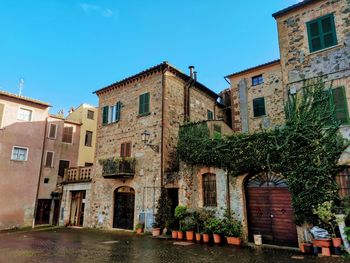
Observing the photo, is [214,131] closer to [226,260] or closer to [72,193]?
[226,260]

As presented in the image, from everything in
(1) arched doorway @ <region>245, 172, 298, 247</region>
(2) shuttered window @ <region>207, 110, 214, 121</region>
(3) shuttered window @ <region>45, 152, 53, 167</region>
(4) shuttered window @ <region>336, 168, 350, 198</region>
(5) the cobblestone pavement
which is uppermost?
(2) shuttered window @ <region>207, 110, 214, 121</region>

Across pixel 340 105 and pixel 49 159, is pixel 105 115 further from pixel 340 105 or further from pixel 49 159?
pixel 340 105

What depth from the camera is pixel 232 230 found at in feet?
36.7

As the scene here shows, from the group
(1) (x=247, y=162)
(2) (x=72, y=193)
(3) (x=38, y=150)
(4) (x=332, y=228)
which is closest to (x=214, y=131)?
(1) (x=247, y=162)

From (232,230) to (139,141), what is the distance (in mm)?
7747

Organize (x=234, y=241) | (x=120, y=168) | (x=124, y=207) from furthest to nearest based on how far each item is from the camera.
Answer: (x=124, y=207), (x=120, y=168), (x=234, y=241)

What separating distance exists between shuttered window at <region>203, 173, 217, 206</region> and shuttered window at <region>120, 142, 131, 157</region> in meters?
5.66

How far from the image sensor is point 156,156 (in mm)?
14922

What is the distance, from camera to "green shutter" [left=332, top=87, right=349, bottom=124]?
1016 cm

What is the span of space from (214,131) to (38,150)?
15178mm

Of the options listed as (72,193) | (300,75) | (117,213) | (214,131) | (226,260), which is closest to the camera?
(226,260)

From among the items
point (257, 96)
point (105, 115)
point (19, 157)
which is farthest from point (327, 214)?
point (19, 157)

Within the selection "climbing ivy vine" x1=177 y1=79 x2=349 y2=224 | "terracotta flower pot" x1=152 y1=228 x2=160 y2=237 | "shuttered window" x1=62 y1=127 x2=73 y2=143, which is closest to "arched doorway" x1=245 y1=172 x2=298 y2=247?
"climbing ivy vine" x1=177 y1=79 x2=349 y2=224

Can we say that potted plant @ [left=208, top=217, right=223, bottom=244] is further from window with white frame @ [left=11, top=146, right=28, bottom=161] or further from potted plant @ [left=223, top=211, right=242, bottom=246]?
window with white frame @ [left=11, top=146, right=28, bottom=161]
